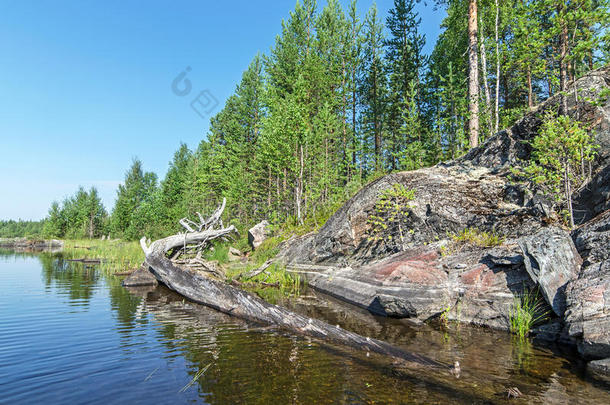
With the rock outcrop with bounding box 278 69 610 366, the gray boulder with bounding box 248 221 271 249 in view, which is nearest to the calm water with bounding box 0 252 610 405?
the rock outcrop with bounding box 278 69 610 366

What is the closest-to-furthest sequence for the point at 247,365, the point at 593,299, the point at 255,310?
the point at 247,365, the point at 593,299, the point at 255,310

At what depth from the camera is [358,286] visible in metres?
11.4

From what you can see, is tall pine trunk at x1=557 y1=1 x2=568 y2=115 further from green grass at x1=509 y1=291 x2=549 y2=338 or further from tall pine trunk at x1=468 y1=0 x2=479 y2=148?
green grass at x1=509 y1=291 x2=549 y2=338

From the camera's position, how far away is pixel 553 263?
7090mm

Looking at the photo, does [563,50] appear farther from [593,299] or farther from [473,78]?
[593,299]

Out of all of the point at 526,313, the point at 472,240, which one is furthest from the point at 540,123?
the point at 526,313

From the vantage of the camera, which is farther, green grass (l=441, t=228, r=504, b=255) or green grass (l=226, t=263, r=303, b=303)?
green grass (l=226, t=263, r=303, b=303)

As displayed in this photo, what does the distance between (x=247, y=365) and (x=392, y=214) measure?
31.8 ft

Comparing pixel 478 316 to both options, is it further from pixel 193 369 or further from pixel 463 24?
pixel 463 24

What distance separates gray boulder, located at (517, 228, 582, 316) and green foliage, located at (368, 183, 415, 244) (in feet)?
18.9

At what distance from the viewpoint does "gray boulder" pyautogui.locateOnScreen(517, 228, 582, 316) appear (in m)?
6.83

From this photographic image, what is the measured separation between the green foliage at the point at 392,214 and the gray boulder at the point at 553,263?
575cm

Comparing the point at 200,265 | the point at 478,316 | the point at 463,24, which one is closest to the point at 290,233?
the point at 200,265

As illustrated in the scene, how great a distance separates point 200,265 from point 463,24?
31089 mm
